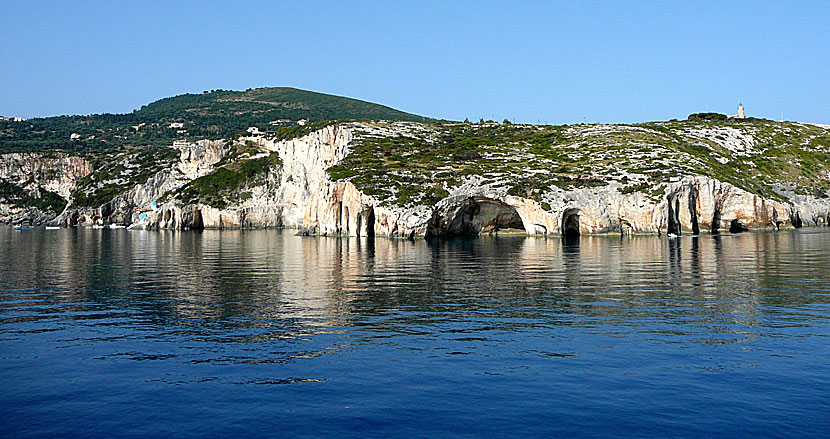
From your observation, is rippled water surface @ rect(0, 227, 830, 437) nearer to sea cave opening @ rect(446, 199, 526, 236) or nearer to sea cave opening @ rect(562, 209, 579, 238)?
sea cave opening @ rect(562, 209, 579, 238)

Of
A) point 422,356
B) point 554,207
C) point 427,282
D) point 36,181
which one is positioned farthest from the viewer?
point 36,181

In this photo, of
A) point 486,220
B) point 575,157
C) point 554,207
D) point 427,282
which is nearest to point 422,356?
point 427,282

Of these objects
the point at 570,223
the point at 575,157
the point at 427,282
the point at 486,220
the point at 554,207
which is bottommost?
the point at 427,282

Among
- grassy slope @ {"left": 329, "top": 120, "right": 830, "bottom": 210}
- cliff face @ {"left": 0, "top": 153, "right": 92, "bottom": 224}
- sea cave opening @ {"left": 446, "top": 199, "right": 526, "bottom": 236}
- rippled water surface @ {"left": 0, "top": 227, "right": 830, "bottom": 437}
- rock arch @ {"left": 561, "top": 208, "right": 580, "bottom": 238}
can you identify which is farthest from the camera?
cliff face @ {"left": 0, "top": 153, "right": 92, "bottom": 224}

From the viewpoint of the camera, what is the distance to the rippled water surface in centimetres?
1252

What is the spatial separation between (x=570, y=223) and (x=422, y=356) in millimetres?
67618

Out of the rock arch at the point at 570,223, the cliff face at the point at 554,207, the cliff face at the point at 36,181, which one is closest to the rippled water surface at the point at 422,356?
the cliff face at the point at 554,207

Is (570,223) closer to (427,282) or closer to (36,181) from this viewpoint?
(427,282)

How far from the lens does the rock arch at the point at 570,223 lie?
7978 centimetres

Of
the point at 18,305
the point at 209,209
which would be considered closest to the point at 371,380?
the point at 18,305

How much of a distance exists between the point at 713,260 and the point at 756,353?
1095 inches

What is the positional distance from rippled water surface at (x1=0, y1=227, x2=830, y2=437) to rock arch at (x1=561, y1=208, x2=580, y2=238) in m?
44.1

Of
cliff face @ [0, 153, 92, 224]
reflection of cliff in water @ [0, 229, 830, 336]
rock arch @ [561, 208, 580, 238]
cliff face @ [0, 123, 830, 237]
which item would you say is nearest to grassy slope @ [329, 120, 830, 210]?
cliff face @ [0, 123, 830, 237]

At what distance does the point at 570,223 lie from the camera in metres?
82.6
